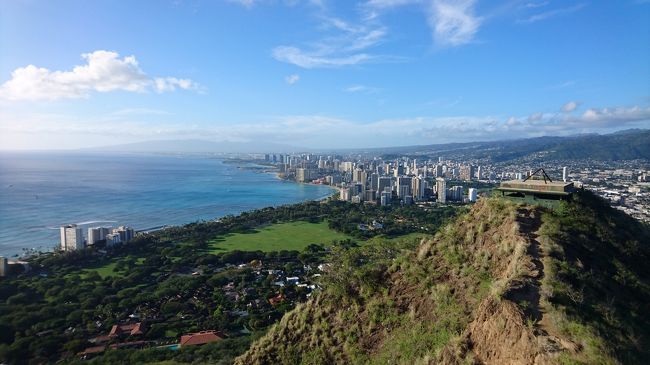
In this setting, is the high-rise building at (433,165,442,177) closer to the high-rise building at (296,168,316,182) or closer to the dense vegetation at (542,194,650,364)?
the high-rise building at (296,168,316,182)

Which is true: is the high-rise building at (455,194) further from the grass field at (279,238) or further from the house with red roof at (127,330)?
the house with red roof at (127,330)

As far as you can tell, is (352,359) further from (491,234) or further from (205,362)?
(205,362)

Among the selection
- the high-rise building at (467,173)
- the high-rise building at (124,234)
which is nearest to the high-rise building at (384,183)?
the high-rise building at (467,173)

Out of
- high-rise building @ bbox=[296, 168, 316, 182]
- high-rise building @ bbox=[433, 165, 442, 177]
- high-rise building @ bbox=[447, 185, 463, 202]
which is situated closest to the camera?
high-rise building @ bbox=[447, 185, 463, 202]

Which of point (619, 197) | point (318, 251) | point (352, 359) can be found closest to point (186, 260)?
point (318, 251)

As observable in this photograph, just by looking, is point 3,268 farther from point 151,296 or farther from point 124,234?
point 151,296

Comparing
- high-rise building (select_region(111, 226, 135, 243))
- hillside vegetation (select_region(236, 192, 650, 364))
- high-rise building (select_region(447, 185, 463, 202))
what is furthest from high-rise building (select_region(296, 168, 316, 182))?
hillside vegetation (select_region(236, 192, 650, 364))
